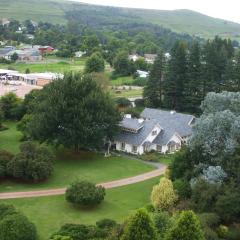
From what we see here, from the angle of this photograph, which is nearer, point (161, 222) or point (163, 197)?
point (161, 222)

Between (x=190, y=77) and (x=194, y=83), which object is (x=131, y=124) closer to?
(x=194, y=83)

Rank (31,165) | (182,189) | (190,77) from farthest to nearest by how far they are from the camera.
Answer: (190,77) < (31,165) < (182,189)

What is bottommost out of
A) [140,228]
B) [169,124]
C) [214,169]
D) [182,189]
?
[169,124]

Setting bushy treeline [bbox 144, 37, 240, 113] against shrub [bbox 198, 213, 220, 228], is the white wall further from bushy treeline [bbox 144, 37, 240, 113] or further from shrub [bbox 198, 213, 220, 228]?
shrub [bbox 198, 213, 220, 228]

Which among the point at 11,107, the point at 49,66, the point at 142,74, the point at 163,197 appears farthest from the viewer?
the point at 49,66

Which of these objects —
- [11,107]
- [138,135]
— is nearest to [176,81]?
[138,135]

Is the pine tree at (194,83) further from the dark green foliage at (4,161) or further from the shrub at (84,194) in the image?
the shrub at (84,194)
